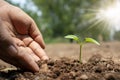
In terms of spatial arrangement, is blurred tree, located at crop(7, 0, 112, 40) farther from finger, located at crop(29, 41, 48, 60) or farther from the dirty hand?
finger, located at crop(29, 41, 48, 60)

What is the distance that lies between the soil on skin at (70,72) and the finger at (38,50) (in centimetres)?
36

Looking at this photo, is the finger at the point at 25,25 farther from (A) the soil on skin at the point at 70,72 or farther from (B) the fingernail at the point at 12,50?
(B) the fingernail at the point at 12,50

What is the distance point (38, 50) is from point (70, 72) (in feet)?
2.47

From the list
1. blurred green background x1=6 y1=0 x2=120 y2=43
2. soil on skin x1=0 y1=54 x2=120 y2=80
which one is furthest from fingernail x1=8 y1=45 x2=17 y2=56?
blurred green background x1=6 y1=0 x2=120 y2=43

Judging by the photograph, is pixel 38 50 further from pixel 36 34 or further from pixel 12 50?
pixel 12 50

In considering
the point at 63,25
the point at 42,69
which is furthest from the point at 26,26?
the point at 63,25

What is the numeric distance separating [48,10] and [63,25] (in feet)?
7.92

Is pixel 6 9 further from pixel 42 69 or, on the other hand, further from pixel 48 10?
pixel 48 10

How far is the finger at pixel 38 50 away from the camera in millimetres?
2890

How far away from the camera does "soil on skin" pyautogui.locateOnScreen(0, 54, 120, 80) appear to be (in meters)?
2.16

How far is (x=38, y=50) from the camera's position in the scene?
2.92 meters

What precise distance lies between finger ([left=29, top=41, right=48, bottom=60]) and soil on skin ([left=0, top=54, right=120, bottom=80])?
14.0 inches

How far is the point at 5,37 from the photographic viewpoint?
7.02 feet

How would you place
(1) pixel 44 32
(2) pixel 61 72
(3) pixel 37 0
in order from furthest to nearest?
(3) pixel 37 0 < (1) pixel 44 32 < (2) pixel 61 72
